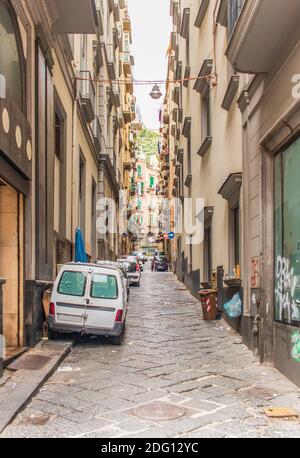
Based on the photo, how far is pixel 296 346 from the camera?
7.49 meters

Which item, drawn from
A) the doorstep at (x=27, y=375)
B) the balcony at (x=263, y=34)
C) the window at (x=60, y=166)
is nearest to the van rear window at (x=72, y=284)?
the doorstep at (x=27, y=375)

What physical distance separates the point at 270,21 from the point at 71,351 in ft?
21.1

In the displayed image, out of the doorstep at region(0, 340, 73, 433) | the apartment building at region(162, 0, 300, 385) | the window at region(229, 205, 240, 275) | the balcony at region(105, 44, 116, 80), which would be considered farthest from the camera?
the balcony at region(105, 44, 116, 80)

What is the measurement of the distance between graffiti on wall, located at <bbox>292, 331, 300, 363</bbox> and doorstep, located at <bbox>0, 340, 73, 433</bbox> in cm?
337

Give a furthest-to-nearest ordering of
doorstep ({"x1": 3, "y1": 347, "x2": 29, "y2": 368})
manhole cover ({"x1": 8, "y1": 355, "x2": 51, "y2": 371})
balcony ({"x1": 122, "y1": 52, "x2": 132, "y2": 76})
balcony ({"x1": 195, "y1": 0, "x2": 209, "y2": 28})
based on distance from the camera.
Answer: balcony ({"x1": 122, "y1": 52, "x2": 132, "y2": 76}), balcony ({"x1": 195, "y1": 0, "x2": 209, "y2": 28}), doorstep ({"x1": 3, "y1": 347, "x2": 29, "y2": 368}), manhole cover ({"x1": 8, "y1": 355, "x2": 51, "y2": 371})

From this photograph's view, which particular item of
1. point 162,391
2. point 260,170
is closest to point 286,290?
point 260,170

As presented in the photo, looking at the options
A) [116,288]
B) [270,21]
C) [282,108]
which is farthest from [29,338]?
[270,21]

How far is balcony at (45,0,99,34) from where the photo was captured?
11344 mm

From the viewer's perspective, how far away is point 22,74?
9742 mm

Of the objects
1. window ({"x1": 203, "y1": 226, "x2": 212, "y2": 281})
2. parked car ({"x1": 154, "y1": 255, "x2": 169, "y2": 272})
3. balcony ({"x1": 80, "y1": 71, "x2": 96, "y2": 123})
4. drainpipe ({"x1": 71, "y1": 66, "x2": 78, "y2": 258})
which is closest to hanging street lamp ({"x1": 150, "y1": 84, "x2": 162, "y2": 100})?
balcony ({"x1": 80, "y1": 71, "x2": 96, "y2": 123})

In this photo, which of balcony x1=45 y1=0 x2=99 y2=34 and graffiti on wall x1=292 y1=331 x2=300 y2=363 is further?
balcony x1=45 y1=0 x2=99 y2=34

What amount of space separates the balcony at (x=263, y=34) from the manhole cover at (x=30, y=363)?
217 inches

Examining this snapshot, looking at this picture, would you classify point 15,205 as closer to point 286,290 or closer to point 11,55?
point 11,55

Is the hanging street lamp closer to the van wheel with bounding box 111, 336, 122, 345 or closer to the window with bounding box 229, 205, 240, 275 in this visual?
the window with bounding box 229, 205, 240, 275
